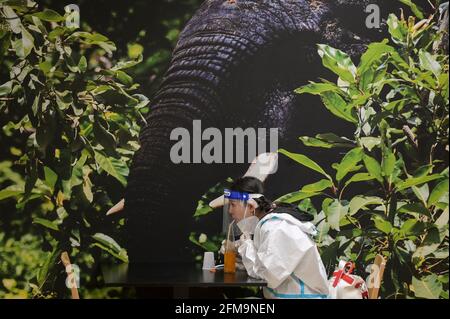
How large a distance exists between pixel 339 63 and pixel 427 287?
1590 millimetres

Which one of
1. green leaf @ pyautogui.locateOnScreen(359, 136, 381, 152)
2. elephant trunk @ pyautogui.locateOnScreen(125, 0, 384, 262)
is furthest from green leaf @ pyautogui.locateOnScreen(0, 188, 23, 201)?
green leaf @ pyautogui.locateOnScreen(359, 136, 381, 152)

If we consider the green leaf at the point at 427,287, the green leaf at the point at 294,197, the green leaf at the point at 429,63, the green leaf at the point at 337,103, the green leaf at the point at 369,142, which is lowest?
the green leaf at the point at 427,287

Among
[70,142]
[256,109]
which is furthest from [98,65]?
[256,109]

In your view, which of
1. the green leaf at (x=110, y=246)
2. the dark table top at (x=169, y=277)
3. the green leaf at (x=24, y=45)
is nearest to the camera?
the dark table top at (x=169, y=277)

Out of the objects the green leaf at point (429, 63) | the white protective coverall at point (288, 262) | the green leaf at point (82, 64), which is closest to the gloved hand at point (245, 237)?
the white protective coverall at point (288, 262)

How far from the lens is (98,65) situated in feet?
14.8

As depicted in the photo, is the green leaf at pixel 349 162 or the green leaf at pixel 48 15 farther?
the green leaf at pixel 349 162

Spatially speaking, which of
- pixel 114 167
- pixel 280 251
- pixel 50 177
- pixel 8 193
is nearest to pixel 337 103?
pixel 280 251

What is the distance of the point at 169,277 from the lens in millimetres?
3869

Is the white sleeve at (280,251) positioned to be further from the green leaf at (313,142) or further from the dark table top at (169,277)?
the green leaf at (313,142)

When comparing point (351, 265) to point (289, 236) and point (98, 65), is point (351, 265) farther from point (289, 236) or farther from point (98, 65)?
point (98, 65)

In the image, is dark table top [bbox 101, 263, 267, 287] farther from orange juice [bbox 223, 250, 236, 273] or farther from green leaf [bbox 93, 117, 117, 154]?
green leaf [bbox 93, 117, 117, 154]

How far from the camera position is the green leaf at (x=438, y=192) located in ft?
15.3

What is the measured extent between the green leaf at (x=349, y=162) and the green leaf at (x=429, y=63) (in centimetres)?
70
